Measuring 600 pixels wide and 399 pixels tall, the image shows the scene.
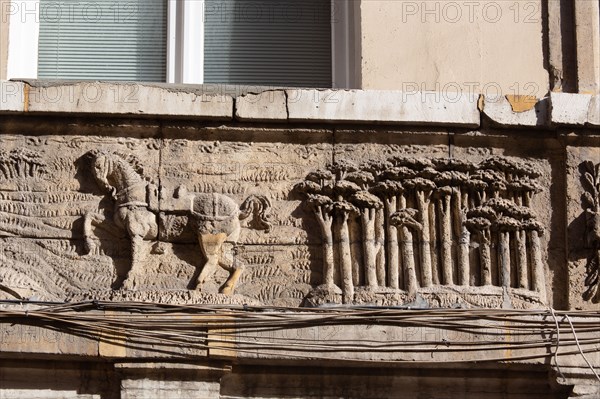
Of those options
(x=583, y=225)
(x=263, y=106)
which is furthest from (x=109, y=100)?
(x=583, y=225)

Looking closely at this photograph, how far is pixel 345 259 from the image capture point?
8273mm

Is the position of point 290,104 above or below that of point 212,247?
above

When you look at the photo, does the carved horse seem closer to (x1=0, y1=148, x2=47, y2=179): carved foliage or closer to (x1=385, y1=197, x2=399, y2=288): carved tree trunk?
(x1=0, y1=148, x2=47, y2=179): carved foliage

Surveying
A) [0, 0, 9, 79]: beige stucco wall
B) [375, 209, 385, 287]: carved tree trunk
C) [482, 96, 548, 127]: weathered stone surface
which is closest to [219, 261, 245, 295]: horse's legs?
[375, 209, 385, 287]: carved tree trunk

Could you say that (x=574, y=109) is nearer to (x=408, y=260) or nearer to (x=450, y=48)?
(x=450, y=48)

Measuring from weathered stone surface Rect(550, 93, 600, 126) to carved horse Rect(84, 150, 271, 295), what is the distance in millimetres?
1832

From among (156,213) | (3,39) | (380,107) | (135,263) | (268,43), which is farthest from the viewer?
(268,43)

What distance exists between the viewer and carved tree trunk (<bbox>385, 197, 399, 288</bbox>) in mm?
8250

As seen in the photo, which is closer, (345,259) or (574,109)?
(345,259)

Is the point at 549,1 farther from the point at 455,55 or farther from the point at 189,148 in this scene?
the point at 189,148

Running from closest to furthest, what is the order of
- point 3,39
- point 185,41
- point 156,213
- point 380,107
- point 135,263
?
point 135,263 < point 156,213 < point 380,107 < point 3,39 < point 185,41

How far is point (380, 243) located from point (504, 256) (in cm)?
74

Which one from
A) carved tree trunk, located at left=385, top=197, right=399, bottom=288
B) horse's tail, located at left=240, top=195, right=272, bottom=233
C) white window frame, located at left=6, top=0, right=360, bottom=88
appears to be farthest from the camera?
white window frame, located at left=6, top=0, right=360, bottom=88

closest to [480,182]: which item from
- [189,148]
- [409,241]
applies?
[409,241]
